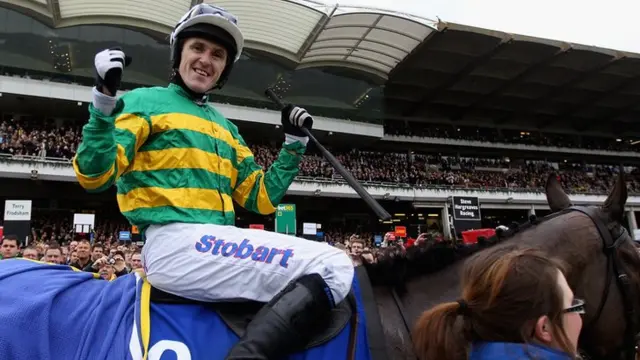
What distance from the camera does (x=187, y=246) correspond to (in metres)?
1.68

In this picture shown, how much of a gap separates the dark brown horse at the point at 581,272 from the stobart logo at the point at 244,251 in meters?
0.39

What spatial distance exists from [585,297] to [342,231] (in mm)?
23058

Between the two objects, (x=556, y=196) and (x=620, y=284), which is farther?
(x=556, y=196)

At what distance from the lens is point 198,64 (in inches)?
81.0

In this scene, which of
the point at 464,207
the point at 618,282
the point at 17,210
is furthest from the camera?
the point at 464,207

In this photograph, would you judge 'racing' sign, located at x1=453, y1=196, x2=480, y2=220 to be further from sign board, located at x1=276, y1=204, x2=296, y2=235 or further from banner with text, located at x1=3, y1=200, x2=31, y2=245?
banner with text, located at x1=3, y1=200, x2=31, y2=245

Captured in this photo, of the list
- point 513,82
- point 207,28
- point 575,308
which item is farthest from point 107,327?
point 513,82

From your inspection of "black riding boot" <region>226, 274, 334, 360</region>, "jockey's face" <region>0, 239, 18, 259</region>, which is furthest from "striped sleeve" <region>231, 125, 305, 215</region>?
"jockey's face" <region>0, 239, 18, 259</region>

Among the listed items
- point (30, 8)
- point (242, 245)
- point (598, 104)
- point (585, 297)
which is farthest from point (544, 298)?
point (598, 104)

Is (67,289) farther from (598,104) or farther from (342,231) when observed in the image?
(598,104)

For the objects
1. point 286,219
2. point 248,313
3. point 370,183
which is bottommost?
point 248,313

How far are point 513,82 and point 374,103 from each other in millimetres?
9339

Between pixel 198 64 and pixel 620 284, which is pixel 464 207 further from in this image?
Result: pixel 198 64

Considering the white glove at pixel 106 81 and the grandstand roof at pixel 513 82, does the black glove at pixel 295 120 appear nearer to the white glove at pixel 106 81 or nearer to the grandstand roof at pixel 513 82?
the white glove at pixel 106 81
